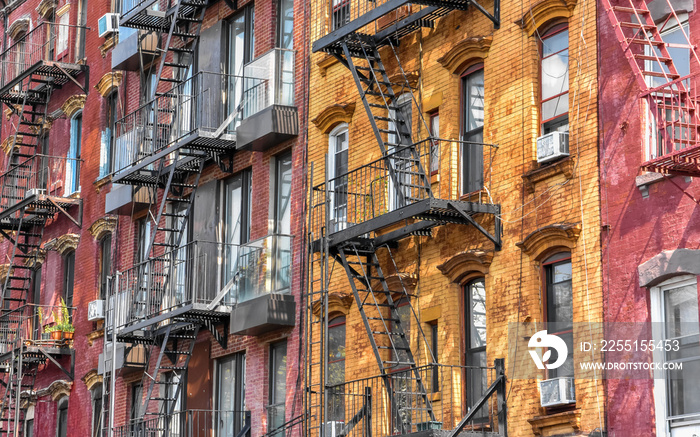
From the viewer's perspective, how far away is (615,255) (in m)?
18.1

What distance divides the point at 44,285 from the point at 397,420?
17.4 metres

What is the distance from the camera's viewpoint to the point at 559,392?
60.6ft

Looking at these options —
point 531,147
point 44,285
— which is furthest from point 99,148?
point 531,147

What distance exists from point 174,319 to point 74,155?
386 inches

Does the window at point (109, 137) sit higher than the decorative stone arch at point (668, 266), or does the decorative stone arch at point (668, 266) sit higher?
the window at point (109, 137)

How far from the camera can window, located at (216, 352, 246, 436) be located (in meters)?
26.4

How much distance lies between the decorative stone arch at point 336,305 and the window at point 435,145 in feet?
9.72

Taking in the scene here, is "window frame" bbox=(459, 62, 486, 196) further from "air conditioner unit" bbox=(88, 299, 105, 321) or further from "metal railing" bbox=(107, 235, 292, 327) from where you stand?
"air conditioner unit" bbox=(88, 299, 105, 321)

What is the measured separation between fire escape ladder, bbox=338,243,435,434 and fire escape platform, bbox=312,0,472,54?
3.56 metres

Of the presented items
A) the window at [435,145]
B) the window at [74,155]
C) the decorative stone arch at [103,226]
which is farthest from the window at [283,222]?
the window at [74,155]

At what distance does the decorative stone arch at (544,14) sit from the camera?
64.6 ft

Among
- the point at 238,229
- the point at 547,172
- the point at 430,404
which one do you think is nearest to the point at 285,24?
the point at 238,229

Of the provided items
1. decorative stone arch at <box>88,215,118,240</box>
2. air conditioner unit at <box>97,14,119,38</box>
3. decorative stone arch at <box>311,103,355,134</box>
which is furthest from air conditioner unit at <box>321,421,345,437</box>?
air conditioner unit at <box>97,14,119,38</box>

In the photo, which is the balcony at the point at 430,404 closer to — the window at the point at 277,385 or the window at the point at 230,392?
the window at the point at 277,385
